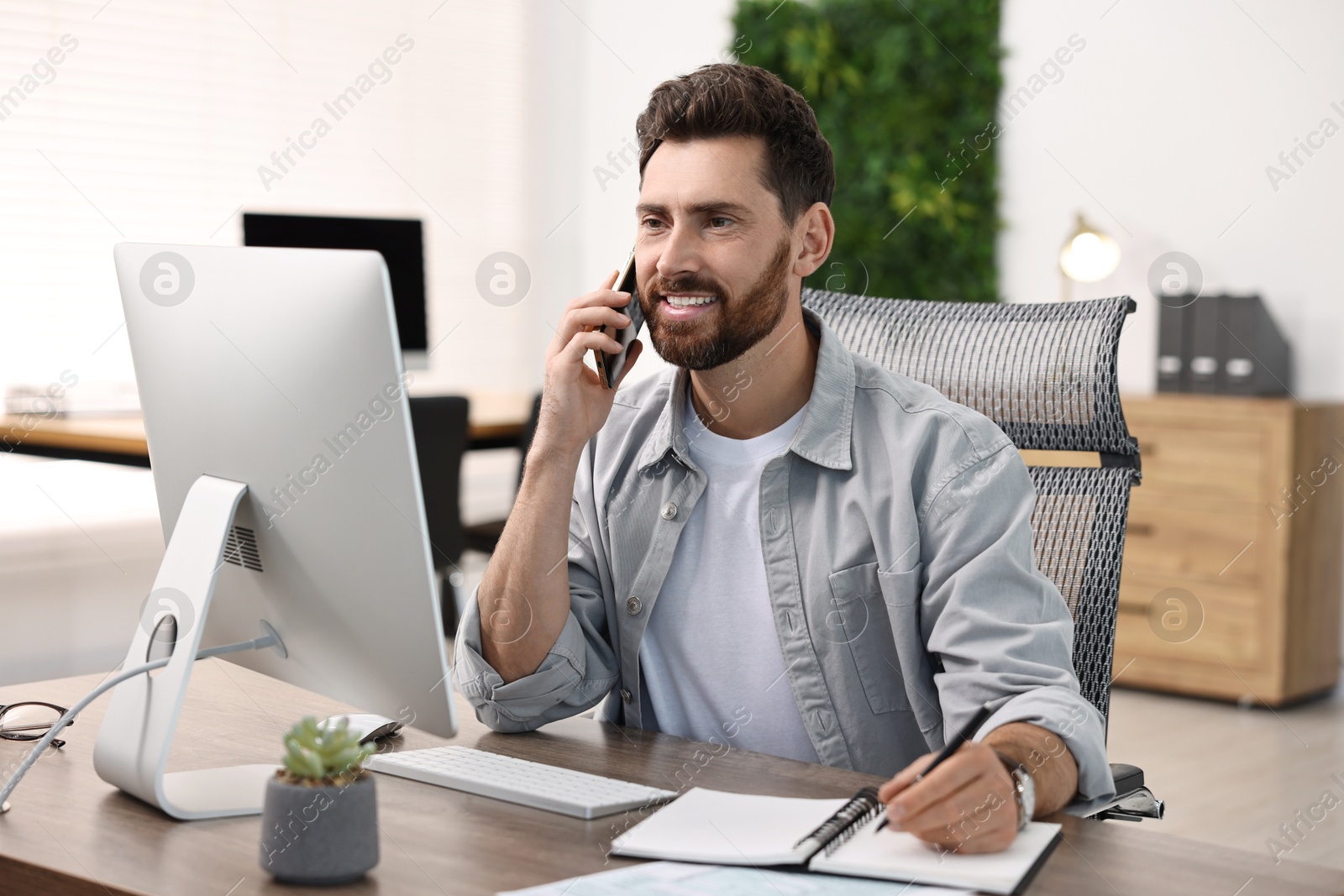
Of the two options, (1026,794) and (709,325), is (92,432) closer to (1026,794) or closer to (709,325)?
(709,325)

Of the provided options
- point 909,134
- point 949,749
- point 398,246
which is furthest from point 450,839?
→ point 909,134

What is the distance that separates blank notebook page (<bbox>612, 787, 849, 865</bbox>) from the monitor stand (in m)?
0.35

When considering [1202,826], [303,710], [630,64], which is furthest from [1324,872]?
[630,64]

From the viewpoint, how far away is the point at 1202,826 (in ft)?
9.84

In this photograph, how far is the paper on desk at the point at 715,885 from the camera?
3.09 feet

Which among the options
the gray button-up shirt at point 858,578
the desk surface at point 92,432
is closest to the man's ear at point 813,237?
the gray button-up shirt at point 858,578

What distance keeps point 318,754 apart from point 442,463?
2.65 m

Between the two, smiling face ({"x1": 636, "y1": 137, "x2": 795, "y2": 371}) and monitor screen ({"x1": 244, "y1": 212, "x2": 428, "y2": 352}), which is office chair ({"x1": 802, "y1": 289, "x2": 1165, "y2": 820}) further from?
monitor screen ({"x1": 244, "y1": 212, "x2": 428, "y2": 352})

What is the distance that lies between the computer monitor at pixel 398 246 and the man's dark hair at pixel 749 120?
2587 mm

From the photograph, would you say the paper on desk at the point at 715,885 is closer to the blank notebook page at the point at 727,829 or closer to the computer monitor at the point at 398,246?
the blank notebook page at the point at 727,829

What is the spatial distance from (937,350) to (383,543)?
89 centimetres

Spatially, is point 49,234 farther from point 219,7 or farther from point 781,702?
point 781,702

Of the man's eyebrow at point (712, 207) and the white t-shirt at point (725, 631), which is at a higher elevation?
the man's eyebrow at point (712, 207)

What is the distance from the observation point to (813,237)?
1659 mm
